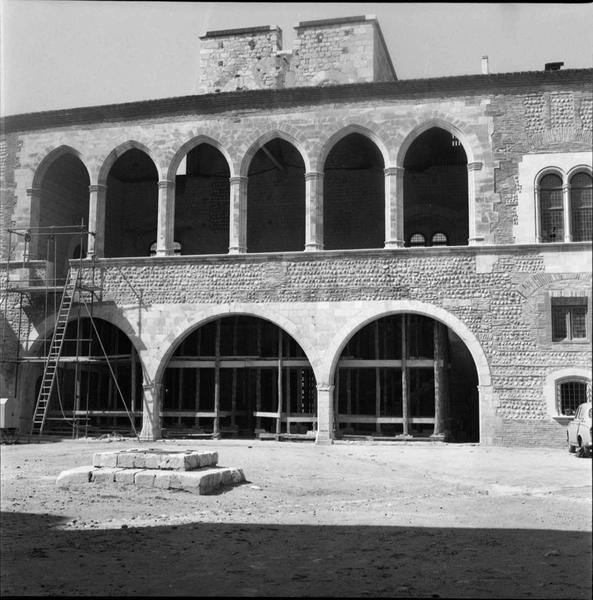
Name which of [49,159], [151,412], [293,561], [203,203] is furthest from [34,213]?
[293,561]

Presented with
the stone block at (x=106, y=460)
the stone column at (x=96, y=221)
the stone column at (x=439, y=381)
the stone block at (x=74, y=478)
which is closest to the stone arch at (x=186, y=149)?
the stone column at (x=96, y=221)

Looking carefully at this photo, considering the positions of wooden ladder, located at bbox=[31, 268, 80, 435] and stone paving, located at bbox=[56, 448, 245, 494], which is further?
wooden ladder, located at bbox=[31, 268, 80, 435]

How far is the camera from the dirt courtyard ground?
5.98m

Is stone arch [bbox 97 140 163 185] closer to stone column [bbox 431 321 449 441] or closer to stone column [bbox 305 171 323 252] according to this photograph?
stone column [bbox 305 171 323 252]

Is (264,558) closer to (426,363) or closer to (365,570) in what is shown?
(365,570)

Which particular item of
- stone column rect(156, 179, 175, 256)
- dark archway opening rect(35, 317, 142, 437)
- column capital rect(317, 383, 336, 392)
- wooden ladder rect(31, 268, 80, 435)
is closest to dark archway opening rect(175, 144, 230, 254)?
stone column rect(156, 179, 175, 256)

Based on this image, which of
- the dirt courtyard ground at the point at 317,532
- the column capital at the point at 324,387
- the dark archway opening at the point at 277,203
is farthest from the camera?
the dark archway opening at the point at 277,203

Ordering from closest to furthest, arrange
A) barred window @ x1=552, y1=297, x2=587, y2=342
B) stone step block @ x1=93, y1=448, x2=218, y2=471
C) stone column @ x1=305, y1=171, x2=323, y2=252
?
barred window @ x1=552, y1=297, x2=587, y2=342, stone step block @ x1=93, y1=448, x2=218, y2=471, stone column @ x1=305, y1=171, x2=323, y2=252

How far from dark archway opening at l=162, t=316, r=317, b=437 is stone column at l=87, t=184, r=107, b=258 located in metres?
3.12

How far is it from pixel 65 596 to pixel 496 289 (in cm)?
1268

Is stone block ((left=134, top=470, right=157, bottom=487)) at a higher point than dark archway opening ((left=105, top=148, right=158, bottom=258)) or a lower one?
lower

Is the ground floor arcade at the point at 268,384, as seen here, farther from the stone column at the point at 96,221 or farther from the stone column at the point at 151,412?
the stone column at the point at 96,221

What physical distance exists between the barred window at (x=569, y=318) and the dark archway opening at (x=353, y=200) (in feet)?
36.7

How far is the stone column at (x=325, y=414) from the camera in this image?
17.4 meters
